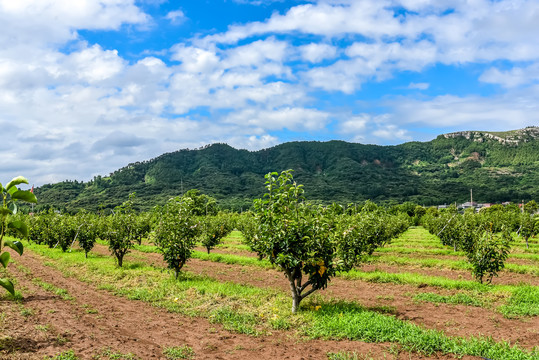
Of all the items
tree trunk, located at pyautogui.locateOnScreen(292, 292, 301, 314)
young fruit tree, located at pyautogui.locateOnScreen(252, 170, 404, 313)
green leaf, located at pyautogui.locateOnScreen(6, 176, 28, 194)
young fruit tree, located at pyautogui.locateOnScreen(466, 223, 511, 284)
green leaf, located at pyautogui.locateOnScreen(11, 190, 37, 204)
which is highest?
green leaf, located at pyautogui.locateOnScreen(6, 176, 28, 194)

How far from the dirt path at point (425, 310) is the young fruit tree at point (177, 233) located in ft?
9.09

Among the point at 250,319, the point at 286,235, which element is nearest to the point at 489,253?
the point at 286,235

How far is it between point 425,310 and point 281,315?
5.27m

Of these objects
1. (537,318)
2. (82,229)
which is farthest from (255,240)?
(82,229)

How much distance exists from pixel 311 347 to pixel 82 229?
2376cm

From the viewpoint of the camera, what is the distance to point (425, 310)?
39.2 ft

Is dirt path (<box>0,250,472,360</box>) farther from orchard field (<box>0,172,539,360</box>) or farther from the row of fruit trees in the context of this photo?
the row of fruit trees

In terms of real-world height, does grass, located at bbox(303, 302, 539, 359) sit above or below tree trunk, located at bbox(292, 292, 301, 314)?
below

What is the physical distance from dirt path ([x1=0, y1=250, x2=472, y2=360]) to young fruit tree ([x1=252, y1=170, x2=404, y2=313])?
2.13 meters

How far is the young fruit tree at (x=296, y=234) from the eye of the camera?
10.8m

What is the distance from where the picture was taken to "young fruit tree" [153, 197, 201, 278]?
16672 millimetres

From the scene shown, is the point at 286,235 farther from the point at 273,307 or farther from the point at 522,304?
the point at 522,304

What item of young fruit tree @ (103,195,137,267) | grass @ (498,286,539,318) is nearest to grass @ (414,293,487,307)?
grass @ (498,286,539,318)

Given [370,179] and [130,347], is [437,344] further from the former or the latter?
[370,179]
